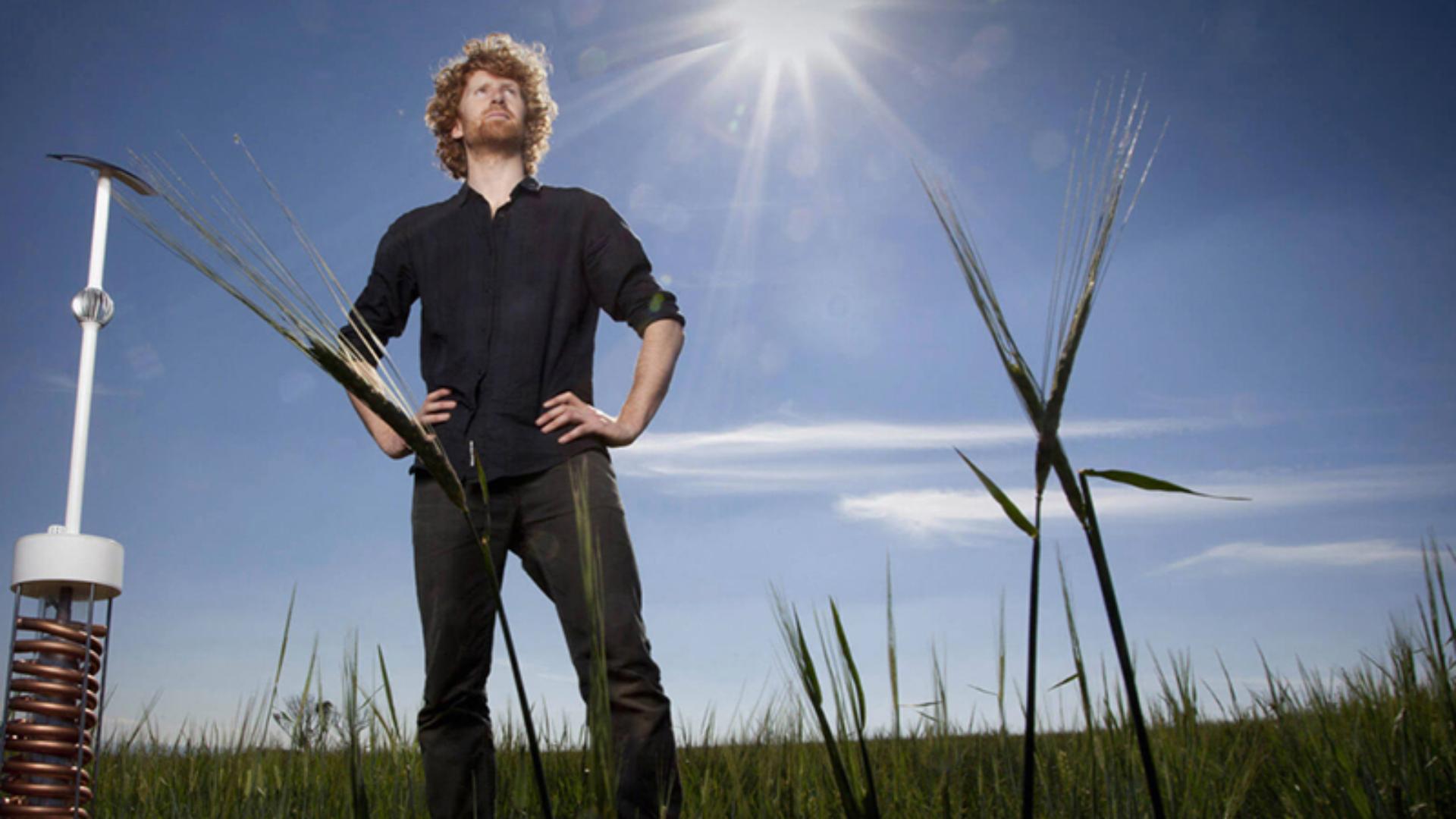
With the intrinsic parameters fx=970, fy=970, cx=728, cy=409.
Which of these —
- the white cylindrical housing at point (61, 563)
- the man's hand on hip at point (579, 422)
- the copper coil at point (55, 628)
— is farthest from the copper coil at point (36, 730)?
the man's hand on hip at point (579, 422)


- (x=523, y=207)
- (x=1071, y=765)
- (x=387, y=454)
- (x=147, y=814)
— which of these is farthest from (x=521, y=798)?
(x=523, y=207)

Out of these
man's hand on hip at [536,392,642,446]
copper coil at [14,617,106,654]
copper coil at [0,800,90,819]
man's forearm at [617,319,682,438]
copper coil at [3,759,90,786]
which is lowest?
copper coil at [0,800,90,819]

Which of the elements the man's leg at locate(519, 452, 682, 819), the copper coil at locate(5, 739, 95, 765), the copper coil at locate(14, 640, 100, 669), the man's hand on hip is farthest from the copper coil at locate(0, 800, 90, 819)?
the man's hand on hip

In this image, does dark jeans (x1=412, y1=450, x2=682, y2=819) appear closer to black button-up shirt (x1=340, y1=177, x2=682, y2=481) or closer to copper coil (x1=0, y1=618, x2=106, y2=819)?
black button-up shirt (x1=340, y1=177, x2=682, y2=481)

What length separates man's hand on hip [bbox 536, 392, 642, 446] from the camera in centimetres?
316

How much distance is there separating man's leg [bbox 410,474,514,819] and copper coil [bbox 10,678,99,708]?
1.00m

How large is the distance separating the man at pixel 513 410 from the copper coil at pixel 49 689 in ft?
3.32

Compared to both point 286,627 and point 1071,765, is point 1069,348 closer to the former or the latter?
point 286,627

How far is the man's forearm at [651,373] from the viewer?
11.0ft

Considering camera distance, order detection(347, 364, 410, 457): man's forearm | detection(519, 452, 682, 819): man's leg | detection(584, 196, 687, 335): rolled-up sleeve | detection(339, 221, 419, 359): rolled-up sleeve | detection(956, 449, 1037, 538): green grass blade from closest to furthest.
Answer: detection(956, 449, 1037, 538): green grass blade → detection(519, 452, 682, 819): man's leg → detection(347, 364, 410, 457): man's forearm → detection(584, 196, 687, 335): rolled-up sleeve → detection(339, 221, 419, 359): rolled-up sleeve

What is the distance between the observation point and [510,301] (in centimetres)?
369

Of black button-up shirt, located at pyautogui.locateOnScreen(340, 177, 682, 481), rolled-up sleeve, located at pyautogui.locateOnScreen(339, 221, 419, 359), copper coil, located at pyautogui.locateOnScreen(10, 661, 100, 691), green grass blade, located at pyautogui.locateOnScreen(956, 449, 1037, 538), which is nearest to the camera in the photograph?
green grass blade, located at pyautogui.locateOnScreen(956, 449, 1037, 538)

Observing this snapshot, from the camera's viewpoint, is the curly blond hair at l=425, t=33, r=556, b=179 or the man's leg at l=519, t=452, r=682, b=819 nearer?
the man's leg at l=519, t=452, r=682, b=819

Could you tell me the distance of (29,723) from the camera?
8.62 ft
